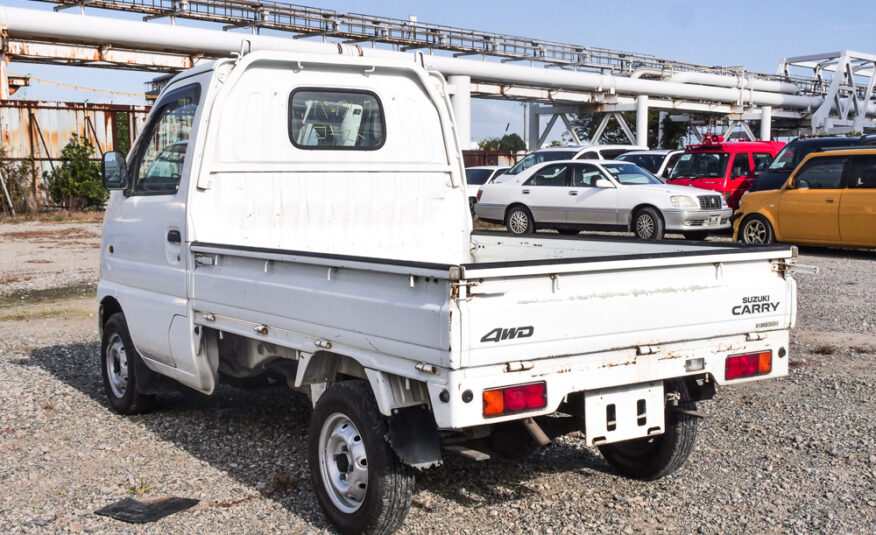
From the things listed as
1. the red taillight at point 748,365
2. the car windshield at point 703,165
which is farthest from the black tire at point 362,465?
the car windshield at point 703,165

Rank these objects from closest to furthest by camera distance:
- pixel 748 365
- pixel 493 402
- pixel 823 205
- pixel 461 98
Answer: pixel 493 402 < pixel 748 365 < pixel 823 205 < pixel 461 98

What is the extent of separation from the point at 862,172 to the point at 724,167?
5.26 metres

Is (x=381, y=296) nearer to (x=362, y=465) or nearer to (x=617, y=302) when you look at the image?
(x=362, y=465)

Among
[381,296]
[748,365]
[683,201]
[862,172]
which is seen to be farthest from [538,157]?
[381,296]

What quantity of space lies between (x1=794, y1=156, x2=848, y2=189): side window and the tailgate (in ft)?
37.9

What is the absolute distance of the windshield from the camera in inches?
866

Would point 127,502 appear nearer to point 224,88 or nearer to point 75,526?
point 75,526

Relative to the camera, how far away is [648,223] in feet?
57.3

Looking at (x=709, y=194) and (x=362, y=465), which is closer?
(x=362, y=465)

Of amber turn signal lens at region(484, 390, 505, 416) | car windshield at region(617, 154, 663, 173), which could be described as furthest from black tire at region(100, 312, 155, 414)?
car windshield at region(617, 154, 663, 173)

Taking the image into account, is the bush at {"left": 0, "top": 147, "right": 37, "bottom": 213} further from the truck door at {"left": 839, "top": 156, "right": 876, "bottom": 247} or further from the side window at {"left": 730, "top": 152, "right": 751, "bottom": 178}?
the truck door at {"left": 839, "top": 156, "right": 876, "bottom": 247}

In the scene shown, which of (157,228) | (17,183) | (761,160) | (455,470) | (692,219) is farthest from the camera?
(17,183)

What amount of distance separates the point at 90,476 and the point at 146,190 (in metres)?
1.95

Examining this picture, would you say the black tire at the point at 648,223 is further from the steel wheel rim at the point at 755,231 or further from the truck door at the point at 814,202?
the truck door at the point at 814,202
